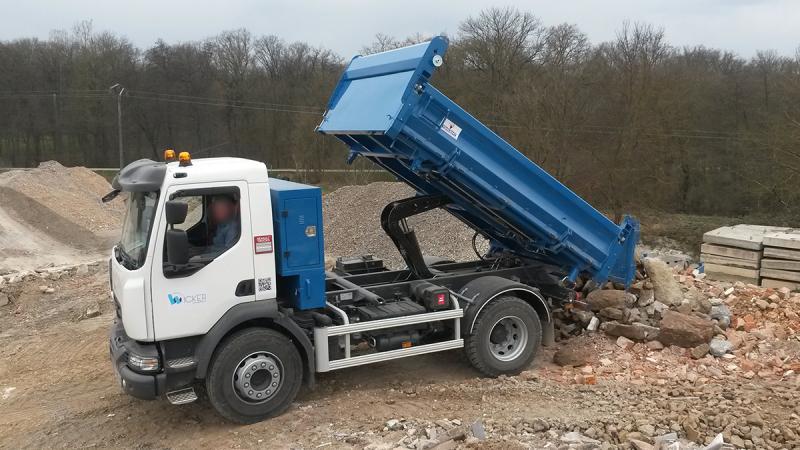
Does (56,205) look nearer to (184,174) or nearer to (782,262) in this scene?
(184,174)

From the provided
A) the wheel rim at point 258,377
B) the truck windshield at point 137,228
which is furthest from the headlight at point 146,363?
the truck windshield at point 137,228

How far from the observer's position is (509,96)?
2609cm

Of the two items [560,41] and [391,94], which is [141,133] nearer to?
[560,41]

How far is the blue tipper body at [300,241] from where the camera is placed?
560 cm

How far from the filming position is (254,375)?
5.59 m

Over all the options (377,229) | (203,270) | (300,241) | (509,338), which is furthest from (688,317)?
(377,229)

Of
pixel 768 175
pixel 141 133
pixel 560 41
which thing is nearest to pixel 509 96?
pixel 560 41

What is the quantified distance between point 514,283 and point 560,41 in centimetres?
2719

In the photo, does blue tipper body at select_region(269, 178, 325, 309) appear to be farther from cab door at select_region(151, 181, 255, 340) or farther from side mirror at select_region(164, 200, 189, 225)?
side mirror at select_region(164, 200, 189, 225)

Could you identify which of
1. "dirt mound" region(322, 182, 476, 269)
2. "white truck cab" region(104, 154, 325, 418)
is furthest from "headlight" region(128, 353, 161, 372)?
"dirt mound" region(322, 182, 476, 269)

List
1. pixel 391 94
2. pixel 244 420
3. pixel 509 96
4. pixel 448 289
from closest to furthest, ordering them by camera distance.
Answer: pixel 244 420, pixel 391 94, pixel 448 289, pixel 509 96

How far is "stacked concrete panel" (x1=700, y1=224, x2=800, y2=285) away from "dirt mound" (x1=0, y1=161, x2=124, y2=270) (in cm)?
1450

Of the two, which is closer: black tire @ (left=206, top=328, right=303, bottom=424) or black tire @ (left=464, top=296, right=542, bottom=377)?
black tire @ (left=206, top=328, right=303, bottom=424)

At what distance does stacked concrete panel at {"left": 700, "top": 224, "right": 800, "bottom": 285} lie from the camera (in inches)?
446
